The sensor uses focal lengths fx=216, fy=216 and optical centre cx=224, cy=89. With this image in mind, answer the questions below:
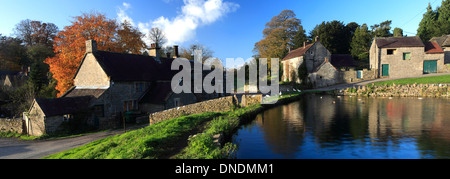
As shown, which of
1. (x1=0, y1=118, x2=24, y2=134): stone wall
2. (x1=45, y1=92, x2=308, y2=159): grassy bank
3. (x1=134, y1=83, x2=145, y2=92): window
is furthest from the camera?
(x1=134, y1=83, x2=145, y2=92): window

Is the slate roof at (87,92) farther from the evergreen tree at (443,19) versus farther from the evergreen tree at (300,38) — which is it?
the evergreen tree at (443,19)

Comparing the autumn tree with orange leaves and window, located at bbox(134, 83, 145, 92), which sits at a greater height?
the autumn tree with orange leaves

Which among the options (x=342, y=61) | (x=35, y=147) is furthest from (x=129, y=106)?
(x=342, y=61)

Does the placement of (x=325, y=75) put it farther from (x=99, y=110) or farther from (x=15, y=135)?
(x=15, y=135)

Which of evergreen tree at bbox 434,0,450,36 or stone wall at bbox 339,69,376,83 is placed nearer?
stone wall at bbox 339,69,376,83

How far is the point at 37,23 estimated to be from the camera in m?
54.8

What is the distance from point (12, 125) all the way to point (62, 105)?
19.1 feet

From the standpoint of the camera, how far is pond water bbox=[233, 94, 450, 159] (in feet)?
28.7

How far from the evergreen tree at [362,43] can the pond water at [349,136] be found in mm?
37210

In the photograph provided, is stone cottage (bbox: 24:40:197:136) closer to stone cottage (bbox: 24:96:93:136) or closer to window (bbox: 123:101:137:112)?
window (bbox: 123:101:137:112)

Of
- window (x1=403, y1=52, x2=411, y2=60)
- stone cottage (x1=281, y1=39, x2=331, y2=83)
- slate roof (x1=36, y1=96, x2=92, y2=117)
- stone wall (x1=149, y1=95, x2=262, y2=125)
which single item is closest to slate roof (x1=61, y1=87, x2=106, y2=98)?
slate roof (x1=36, y1=96, x2=92, y2=117)
